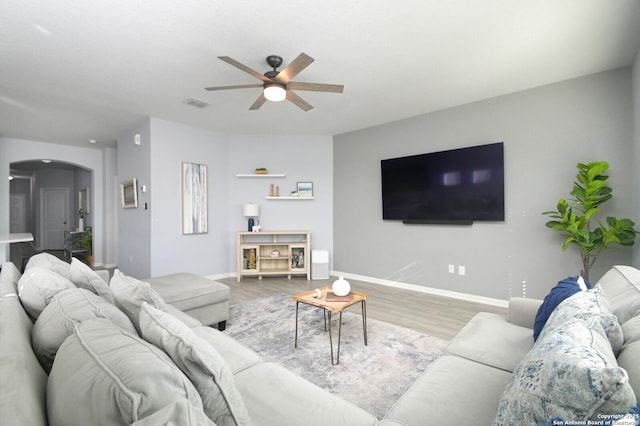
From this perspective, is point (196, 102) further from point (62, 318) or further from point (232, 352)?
point (62, 318)

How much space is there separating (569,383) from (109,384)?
103 cm

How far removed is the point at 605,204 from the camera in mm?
3158

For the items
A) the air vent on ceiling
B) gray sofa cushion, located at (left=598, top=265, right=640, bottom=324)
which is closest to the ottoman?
the air vent on ceiling

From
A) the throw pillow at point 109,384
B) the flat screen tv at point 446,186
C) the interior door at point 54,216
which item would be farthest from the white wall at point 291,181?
the interior door at point 54,216

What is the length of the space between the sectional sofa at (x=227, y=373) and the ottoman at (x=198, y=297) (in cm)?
109

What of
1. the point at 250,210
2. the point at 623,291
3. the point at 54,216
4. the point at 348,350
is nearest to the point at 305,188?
the point at 250,210

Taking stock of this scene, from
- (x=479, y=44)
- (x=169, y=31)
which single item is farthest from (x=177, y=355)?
(x=479, y=44)

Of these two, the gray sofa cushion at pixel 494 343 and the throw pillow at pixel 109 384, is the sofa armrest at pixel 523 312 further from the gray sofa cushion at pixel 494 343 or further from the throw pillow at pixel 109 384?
the throw pillow at pixel 109 384

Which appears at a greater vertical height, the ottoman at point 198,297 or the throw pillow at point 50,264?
the throw pillow at point 50,264

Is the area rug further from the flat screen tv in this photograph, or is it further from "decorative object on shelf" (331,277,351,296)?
the flat screen tv

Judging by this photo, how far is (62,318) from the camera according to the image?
39.4 inches

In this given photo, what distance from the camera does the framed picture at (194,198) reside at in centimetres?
495

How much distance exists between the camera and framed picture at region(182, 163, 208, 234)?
495cm

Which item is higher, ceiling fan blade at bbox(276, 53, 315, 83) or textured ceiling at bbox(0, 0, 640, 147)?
textured ceiling at bbox(0, 0, 640, 147)
